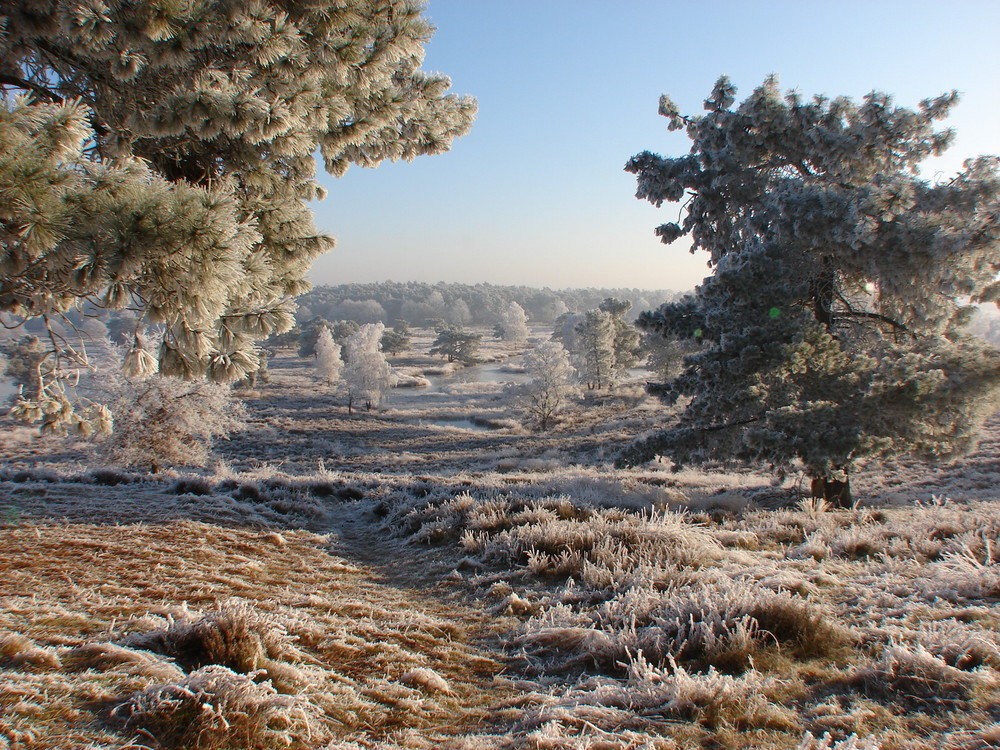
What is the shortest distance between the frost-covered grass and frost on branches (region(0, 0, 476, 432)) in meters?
2.02

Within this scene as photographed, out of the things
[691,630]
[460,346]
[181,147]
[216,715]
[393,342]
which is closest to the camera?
[216,715]

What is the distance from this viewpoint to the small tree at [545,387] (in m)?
41.9

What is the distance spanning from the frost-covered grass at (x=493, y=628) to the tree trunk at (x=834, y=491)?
2744 mm

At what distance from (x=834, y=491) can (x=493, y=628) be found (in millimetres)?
9925

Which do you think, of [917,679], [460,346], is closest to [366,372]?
[460,346]

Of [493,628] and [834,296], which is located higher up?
[834,296]

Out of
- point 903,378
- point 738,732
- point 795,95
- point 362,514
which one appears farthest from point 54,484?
point 795,95

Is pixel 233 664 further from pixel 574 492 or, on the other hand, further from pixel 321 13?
pixel 574 492

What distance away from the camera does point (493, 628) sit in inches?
181

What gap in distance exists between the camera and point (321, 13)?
491cm

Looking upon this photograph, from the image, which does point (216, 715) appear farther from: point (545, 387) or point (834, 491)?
point (545, 387)

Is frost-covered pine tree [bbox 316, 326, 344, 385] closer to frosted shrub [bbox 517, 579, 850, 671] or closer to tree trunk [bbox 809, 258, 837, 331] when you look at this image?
tree trunk [bbox 809, 258, 837, 331]

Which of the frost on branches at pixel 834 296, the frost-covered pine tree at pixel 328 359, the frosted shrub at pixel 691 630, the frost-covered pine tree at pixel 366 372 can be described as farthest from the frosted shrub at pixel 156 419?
the frost-covered pine tree at pixel 328 359

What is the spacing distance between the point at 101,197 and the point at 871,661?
215 inches
